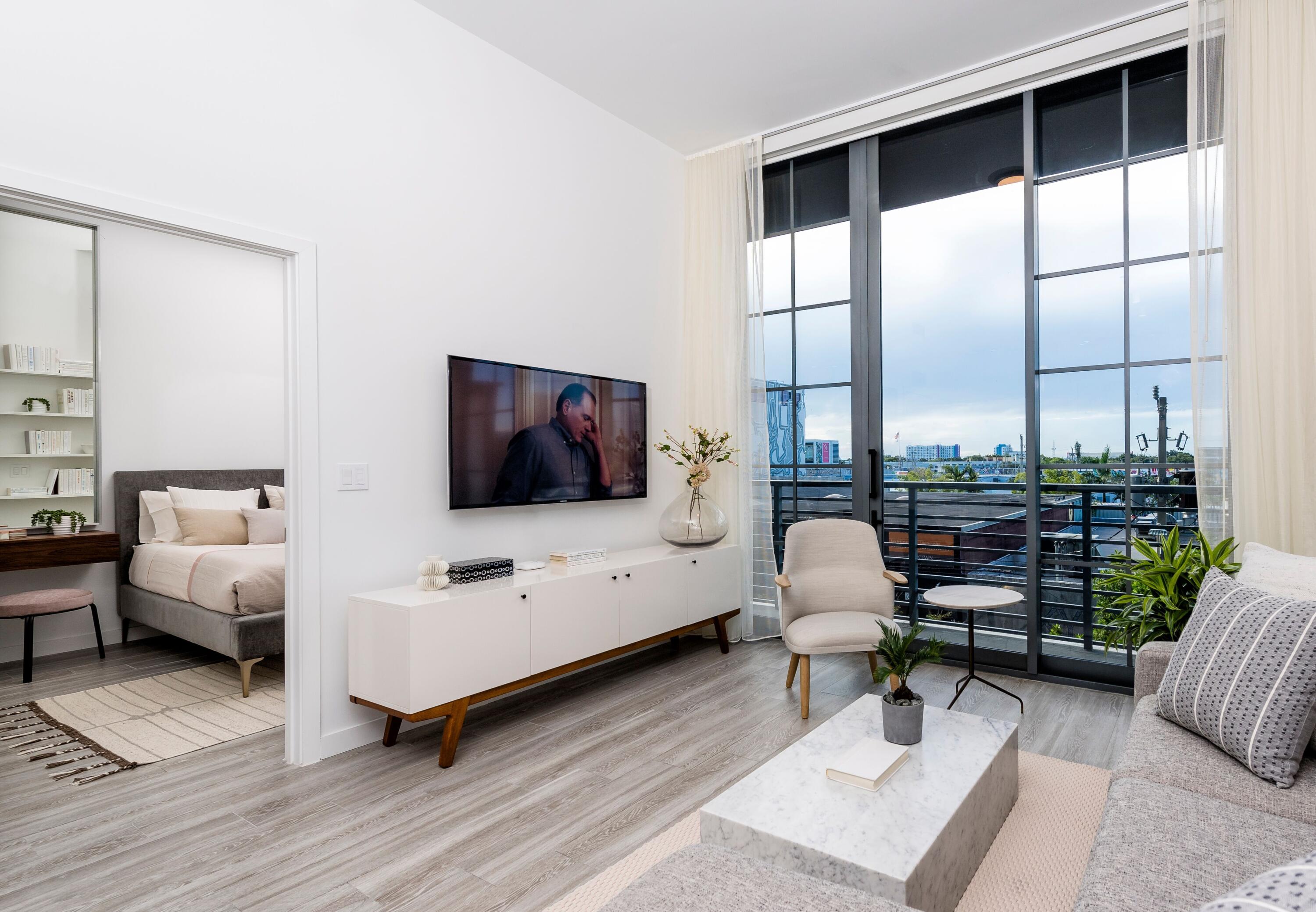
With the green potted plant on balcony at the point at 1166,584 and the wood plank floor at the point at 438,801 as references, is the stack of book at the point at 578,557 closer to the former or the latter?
the wood plank floor at the point at 438,801

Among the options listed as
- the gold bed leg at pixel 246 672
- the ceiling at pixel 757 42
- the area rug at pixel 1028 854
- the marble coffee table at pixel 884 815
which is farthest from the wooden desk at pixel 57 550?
the marble coffee table at pixel 884 815

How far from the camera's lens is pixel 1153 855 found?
1329 millimetres

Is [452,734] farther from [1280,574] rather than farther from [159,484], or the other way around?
→ [159,484]

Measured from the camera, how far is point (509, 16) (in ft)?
10.7

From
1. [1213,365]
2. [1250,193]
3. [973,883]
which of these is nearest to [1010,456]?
[1213,365]

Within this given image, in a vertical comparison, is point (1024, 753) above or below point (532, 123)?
below

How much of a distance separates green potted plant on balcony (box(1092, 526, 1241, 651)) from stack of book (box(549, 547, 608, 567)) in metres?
2.29

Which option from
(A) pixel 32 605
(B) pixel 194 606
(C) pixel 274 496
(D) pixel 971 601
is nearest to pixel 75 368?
(C) pixel 274 496

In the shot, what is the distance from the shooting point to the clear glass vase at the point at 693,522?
419 cm

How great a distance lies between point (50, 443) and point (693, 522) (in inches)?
156

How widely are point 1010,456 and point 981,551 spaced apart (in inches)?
20.8

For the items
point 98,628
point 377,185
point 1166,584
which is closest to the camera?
point 1166,584

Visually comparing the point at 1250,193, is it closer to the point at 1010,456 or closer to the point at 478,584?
the point at 1010,456

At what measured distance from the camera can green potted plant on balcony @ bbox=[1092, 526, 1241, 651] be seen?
2598mm
